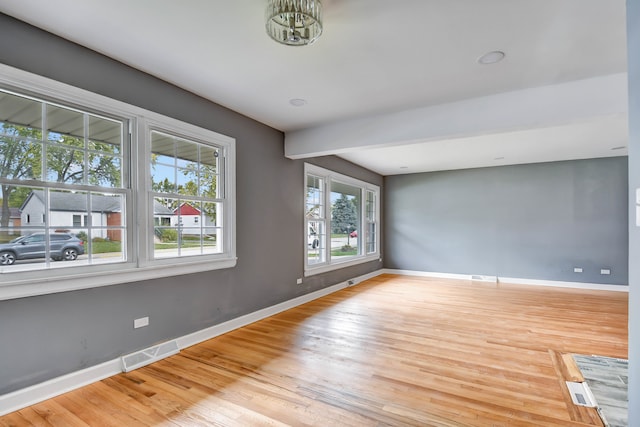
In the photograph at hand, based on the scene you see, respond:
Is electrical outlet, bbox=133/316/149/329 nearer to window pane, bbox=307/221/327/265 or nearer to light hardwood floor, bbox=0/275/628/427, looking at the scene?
light hardwood floor, bbox=0/275/628/427

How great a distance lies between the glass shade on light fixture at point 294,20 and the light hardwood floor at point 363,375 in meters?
2.43

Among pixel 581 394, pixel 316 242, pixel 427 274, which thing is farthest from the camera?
pixel 427 274

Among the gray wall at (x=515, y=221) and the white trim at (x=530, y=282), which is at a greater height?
the gray wall at (x=515, y=221)

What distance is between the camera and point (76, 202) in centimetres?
252

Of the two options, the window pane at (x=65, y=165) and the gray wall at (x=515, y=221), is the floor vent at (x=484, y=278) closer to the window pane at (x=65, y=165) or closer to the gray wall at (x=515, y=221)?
the gray wall at (x=515, y=221)

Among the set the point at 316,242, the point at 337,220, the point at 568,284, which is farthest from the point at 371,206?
the point at 568,284

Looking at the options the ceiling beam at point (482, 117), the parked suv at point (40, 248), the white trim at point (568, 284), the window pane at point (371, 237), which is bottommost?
the white trim at point (568, 284)

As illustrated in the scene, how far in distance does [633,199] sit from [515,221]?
6466 mm

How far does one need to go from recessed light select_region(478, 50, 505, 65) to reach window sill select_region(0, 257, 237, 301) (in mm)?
3264

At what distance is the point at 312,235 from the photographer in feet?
18.2

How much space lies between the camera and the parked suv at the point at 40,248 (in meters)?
2.18

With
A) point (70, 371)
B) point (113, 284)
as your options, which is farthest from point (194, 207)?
point (70, 371)

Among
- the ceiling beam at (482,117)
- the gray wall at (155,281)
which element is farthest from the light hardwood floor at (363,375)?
the ceiling beam at (482,117)

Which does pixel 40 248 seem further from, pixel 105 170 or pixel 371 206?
pixel 371 206
